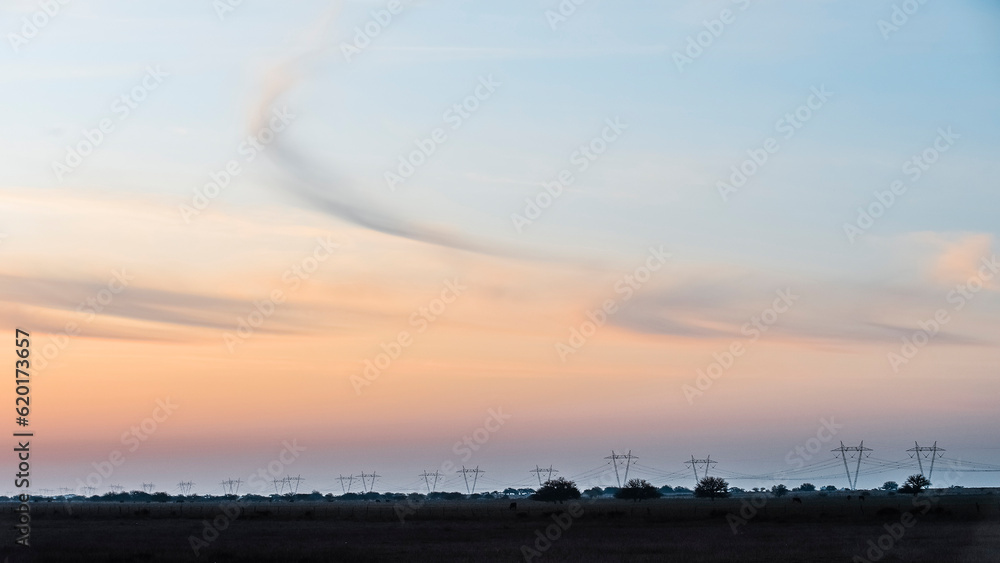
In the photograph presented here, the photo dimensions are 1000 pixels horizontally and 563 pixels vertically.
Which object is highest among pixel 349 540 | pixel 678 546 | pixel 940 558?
pixel 349 540

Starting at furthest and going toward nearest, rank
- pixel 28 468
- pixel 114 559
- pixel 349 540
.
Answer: pixel 349 540 < pixel 114 559 < pixel 28 468

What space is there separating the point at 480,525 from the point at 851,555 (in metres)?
45.2

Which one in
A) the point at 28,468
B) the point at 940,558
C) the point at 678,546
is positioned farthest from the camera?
the point at 678,546

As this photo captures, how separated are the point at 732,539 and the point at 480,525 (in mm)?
31239

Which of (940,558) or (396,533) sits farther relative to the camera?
(396,533)

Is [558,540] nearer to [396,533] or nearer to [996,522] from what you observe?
[396,533]

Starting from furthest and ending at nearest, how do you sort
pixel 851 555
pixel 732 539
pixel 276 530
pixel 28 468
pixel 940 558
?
pixel 276 530 < pixel 732 539 < pixel 851 555 < pixel 940 558 < pixel 28 468

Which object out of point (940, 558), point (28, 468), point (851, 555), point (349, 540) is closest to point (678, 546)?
point (851, 555)

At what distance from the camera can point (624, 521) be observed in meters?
89.8

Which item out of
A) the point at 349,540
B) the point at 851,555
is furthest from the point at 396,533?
the point at 851,555

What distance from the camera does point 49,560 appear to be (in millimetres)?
48656

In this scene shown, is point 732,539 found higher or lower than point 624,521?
lower

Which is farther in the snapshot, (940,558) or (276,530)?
(276,530)

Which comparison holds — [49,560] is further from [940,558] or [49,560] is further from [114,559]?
[940,558]
